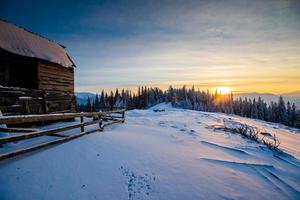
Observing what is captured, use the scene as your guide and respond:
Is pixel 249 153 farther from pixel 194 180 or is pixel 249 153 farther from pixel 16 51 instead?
pixel 16 51

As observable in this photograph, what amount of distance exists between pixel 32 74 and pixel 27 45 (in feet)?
6.40

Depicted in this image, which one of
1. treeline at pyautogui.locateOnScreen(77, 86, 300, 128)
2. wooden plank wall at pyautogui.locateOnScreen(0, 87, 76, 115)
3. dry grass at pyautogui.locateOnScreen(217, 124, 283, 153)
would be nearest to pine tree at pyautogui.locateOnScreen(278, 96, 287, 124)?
treeline at pyautogui.locateOnScreen(77, 86, 300, 128)

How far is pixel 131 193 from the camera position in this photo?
4293 millimetres

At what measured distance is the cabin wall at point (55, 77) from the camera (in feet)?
44.1

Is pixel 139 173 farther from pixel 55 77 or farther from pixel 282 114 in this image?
pixel 282 114

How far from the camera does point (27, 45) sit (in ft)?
42.3

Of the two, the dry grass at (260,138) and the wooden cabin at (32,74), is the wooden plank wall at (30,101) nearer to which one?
the wooden cabin at (32,74)

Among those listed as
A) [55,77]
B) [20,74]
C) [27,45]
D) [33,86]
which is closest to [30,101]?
[33,86]

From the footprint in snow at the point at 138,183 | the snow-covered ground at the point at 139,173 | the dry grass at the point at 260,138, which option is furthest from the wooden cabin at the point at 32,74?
the dry grass at the point at 260,138

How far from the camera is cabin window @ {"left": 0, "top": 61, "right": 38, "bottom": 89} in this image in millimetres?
12101

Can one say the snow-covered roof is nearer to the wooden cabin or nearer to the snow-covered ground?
the wooden cabin

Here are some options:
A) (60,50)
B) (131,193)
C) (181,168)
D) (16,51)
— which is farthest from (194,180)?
(60,50)

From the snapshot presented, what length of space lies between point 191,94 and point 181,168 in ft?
385

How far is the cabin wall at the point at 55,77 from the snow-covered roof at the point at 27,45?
0.56 meters
